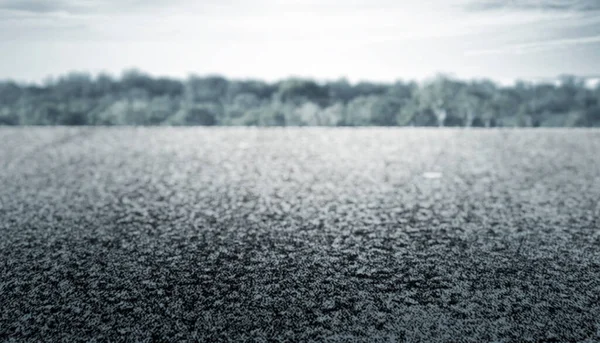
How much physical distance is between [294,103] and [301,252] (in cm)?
516

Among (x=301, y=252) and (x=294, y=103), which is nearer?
(x=301, y=252)

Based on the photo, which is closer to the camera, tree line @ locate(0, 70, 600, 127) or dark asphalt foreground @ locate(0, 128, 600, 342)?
dark asphalt foreground @ locate(0, 128, 600, 342)

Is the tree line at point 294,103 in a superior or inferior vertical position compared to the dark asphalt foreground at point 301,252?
superior

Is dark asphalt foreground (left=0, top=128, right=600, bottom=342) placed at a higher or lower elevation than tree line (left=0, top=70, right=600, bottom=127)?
lower

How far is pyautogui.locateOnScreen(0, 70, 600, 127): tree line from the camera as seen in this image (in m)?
5.53

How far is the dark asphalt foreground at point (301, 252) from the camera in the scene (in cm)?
105

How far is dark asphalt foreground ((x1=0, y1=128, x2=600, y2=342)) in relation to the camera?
1054 millimetres

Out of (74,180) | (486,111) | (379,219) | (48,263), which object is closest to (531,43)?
(379,219)

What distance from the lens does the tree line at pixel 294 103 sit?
5.53 metres

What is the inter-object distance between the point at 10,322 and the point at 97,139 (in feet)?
12.9

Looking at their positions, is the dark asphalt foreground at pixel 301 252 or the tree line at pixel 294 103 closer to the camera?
the dark asphalt foreground at pixel 301 252

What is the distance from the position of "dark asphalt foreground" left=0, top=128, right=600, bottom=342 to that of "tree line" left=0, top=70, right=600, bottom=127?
8.31ft

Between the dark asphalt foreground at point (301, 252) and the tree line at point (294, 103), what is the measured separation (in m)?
2.53

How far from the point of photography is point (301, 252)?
1500 millimetres
